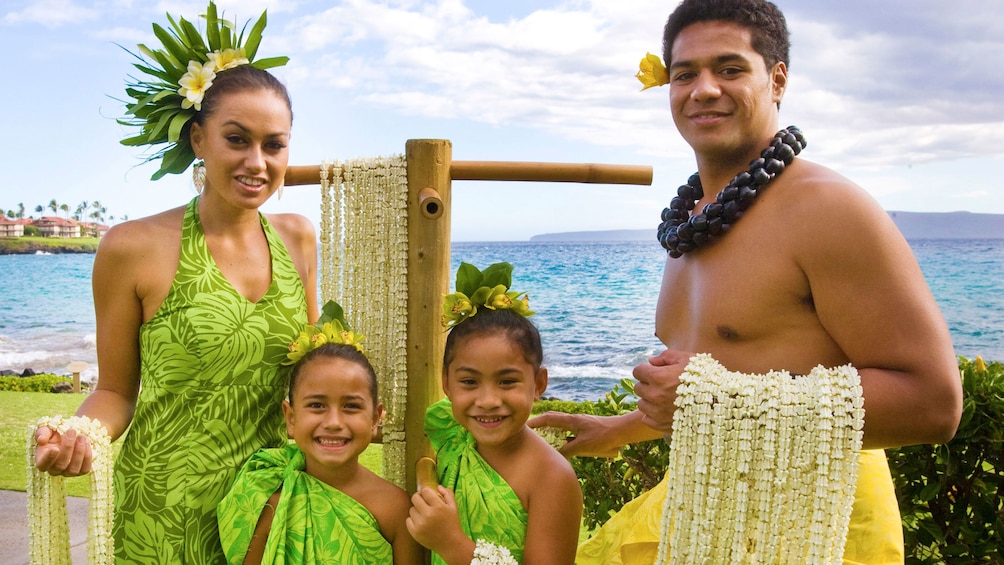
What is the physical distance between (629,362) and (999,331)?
16820mm

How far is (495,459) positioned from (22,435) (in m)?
6.56

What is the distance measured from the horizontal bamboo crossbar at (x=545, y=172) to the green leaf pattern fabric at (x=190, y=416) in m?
0.61

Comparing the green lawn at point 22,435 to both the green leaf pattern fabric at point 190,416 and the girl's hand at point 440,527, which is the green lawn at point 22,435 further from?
the girl's hand at point 440,527

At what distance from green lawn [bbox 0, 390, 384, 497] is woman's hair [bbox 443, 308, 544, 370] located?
6.70 feet

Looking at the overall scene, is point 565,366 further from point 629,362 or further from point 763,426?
point 763,426

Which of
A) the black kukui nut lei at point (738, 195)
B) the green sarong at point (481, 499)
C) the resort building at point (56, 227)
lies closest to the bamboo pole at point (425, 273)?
the green sarong at point (481, 499)

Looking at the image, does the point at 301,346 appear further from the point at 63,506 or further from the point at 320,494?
the point at 63,506

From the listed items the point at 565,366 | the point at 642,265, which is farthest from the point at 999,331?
the point at 565,366

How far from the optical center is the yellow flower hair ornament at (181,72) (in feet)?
8.23

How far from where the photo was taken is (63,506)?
238cm

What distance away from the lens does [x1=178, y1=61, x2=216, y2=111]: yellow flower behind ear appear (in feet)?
Answer: 8.08

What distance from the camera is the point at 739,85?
2041 millimetres

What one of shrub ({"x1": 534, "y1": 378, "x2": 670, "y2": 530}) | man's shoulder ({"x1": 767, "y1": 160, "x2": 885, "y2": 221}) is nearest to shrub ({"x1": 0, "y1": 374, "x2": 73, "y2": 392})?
shrub ({"x1": 534, "y1": 378, "x2": 670, "y2": 530})

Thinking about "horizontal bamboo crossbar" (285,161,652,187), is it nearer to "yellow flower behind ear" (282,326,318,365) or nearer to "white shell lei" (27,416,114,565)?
"yellow flower behind ear" (282,326,318,365)
